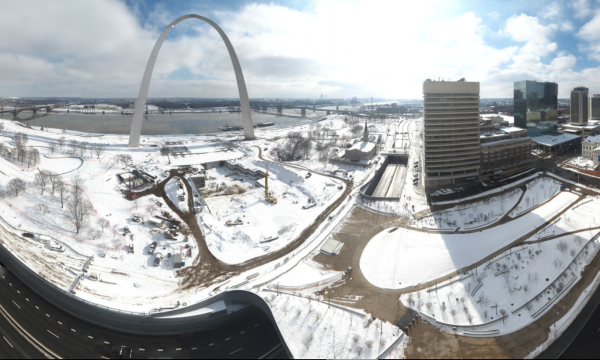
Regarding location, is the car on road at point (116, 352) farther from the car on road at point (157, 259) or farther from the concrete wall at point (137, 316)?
the car on road at point (157, 259)

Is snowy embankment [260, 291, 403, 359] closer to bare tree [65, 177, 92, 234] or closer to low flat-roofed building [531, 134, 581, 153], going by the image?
bare tree [65, 177, 92, 234]

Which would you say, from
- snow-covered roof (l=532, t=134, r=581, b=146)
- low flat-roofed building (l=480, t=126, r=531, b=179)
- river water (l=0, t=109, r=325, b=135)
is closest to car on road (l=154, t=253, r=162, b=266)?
low flat-roofed building (l=480, t=126, r=531, b=179)

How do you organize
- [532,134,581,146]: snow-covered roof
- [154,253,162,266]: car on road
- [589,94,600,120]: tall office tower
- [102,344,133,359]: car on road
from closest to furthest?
[102,344,133,359]: car on road
[154,253,162,266]: car on road
[532,134,581,146]: snow-covered roof
[589,94,600,120]: tall office tower

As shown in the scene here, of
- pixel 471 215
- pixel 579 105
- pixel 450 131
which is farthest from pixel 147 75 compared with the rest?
pixel 579 105

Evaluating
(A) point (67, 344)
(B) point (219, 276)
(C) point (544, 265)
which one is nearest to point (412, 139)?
(C) point (544, 265)

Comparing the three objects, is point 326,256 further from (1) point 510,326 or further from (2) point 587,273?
(2) point 587,273

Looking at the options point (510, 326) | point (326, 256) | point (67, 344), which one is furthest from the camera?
point (326, 256)
